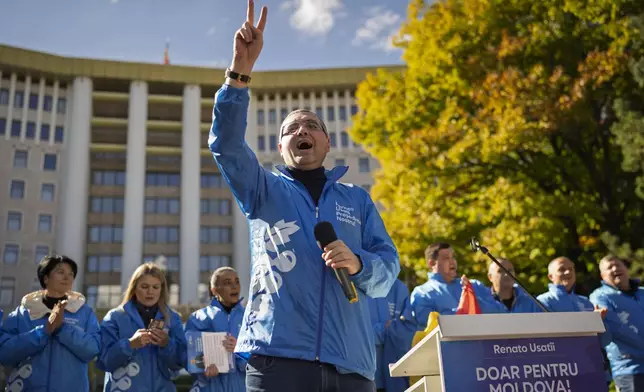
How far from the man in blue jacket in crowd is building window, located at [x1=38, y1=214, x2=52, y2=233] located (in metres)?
44.2

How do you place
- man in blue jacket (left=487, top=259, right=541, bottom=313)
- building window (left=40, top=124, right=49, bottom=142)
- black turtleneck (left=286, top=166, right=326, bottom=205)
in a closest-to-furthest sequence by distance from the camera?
black turtleneck (left=286, top=166, right=326, bottom=205)
man in blue jacket (left=487, top=259, right=541, bottom=313)
building window (left=40, top=124, right=49, bottom=142)

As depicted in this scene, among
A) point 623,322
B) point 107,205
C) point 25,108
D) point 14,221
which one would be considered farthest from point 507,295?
point 25,108

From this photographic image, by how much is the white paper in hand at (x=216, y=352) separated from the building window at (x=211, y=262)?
43340mm

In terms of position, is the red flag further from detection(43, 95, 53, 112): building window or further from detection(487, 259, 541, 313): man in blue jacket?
detection(43, 95, 53, 112): building window

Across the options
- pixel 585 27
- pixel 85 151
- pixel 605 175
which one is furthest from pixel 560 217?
pixel 85 151

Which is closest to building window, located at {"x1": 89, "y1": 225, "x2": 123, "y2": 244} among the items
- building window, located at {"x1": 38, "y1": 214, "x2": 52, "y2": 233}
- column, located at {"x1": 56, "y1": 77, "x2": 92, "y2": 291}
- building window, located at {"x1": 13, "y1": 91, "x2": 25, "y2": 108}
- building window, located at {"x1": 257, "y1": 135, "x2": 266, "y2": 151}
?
column, located at {"x1": 56, "y1": 77, "x2": 92, "y2": 291}

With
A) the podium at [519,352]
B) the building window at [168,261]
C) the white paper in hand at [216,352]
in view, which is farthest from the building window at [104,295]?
the podium at [519,352]

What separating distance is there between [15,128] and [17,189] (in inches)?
201

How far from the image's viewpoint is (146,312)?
224 inches

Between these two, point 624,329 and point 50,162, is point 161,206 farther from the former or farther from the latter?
point 624,329

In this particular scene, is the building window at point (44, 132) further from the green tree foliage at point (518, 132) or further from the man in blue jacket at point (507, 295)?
the man in blue jacket at point (507, 295)

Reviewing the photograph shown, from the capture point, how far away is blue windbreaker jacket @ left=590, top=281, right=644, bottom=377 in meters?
5.81

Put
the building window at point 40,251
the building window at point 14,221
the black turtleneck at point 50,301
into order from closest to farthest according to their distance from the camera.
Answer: the black turtleneck at point 50,301 → the building window at point 14,221 → the building window at point 40,251

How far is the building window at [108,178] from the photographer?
49125 mm
